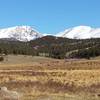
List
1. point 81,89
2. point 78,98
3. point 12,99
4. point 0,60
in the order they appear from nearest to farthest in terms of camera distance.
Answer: point 12,99 < point 78,98 < point 81,89 < point 0,60

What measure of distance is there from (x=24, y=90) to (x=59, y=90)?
2.86 meters

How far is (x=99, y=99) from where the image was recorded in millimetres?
26062

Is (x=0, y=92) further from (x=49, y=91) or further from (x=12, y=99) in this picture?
(x=49, y=91)

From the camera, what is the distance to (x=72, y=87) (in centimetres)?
3416

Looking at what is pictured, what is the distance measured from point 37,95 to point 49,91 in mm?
3302

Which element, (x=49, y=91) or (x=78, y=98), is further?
(x=49, y=91)

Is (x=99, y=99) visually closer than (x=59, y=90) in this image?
Yes

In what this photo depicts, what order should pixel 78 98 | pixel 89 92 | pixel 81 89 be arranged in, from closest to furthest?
pixel 78 98 → pixel 89 92 → pixel 81 89

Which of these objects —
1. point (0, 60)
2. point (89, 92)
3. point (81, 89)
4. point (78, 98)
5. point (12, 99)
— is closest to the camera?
point (12, 99)

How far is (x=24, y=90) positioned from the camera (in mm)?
31438

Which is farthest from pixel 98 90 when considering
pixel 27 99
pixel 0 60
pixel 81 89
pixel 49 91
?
pixel 0 60

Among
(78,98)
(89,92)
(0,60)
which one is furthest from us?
(0,60)

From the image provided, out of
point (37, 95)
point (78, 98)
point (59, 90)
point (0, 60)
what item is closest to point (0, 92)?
point (37, 95)

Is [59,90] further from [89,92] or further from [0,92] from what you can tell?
[0,92]
